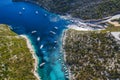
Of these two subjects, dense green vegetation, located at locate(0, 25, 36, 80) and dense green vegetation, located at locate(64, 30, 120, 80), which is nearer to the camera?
dense green vegetation, located at locate(0, 25, 36, 80)

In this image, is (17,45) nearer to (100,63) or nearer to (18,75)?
(18,75)

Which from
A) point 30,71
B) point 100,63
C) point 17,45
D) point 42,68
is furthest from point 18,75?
point 100,63

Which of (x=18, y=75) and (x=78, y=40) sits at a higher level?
(x=78, y=40)

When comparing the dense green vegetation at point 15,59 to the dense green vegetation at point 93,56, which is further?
the dense green vegetation at point 93,56
